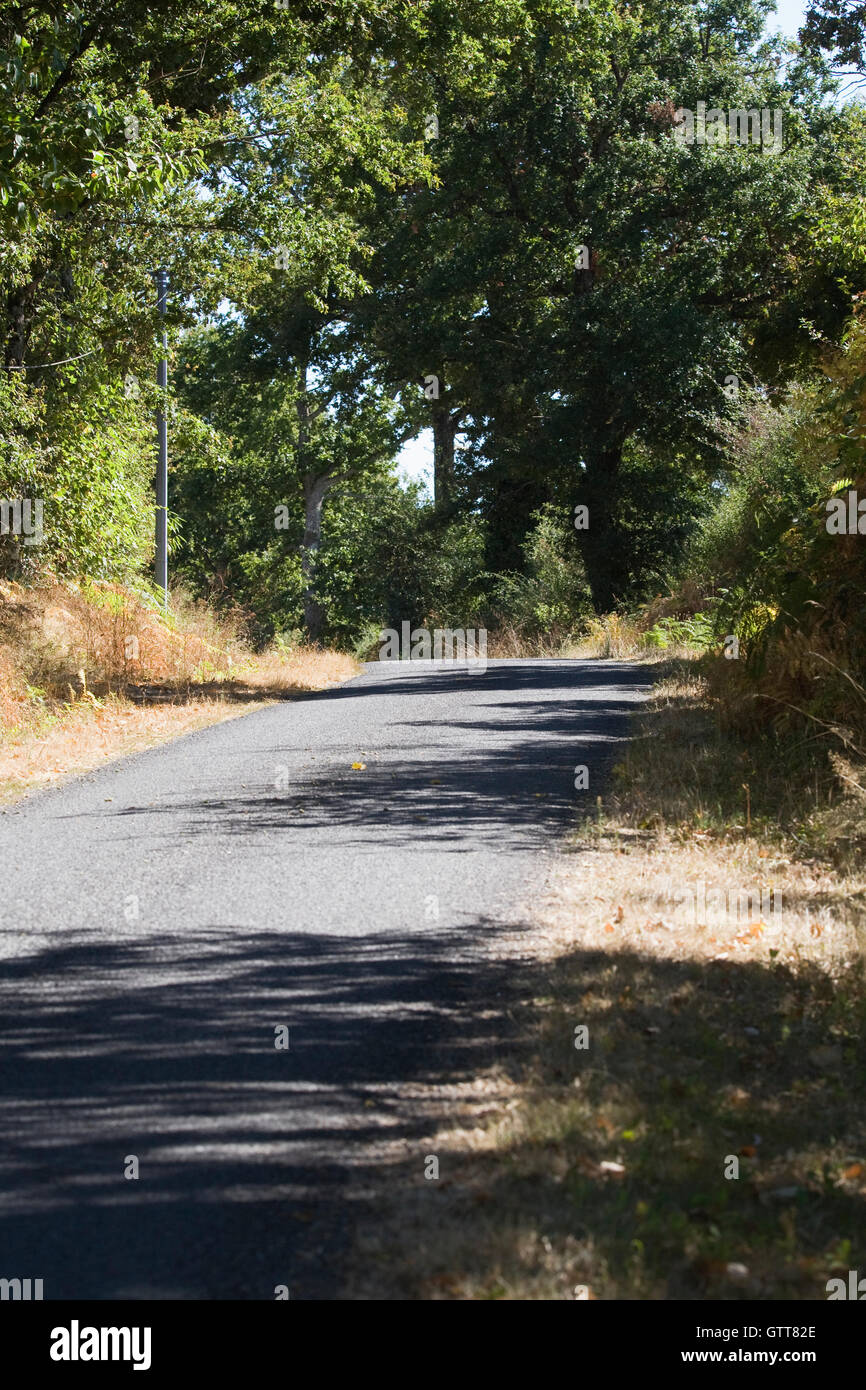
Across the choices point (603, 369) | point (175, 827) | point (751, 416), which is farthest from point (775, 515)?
point (603, 369)

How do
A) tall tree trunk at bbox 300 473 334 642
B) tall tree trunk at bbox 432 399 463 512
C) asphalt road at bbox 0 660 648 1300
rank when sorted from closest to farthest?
asphalt road at bbox 0 660 648 1300 < tall tree trunk at bbox 432 399 463 512 < tall tree trunk at bbox 300 473 334 642

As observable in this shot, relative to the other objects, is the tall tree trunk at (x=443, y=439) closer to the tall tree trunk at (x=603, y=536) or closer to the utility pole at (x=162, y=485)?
the tall tree trunk at (x=603, y=536)

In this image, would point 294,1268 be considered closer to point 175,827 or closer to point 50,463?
point 175,827

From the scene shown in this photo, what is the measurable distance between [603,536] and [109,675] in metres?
18.8

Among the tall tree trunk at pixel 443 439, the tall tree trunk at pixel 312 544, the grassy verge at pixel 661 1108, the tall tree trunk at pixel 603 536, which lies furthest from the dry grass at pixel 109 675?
the tall tree trunk at pixel 312 544

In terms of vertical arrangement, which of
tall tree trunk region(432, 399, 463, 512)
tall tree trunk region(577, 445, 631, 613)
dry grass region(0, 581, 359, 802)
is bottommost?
dry grass region(0, 581, 359, 802)

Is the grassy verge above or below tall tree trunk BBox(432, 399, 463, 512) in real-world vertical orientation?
below

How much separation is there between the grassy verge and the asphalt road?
204 mm

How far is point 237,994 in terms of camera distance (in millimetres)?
5781

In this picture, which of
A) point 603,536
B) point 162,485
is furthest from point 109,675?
point 603,536

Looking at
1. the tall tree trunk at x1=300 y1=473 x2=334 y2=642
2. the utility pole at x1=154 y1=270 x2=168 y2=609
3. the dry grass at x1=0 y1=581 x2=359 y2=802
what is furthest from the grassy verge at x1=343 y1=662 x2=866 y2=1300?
the tall tree trunk at x1=300 y1=473 x2=334 y2=642

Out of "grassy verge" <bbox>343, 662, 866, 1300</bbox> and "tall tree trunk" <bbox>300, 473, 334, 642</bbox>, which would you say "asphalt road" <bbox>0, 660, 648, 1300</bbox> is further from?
"tall tree trunk" <bbox>300, 473, 334, 642</bbox>

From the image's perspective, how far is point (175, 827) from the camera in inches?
375

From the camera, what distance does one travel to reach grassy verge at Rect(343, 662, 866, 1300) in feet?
11.8
